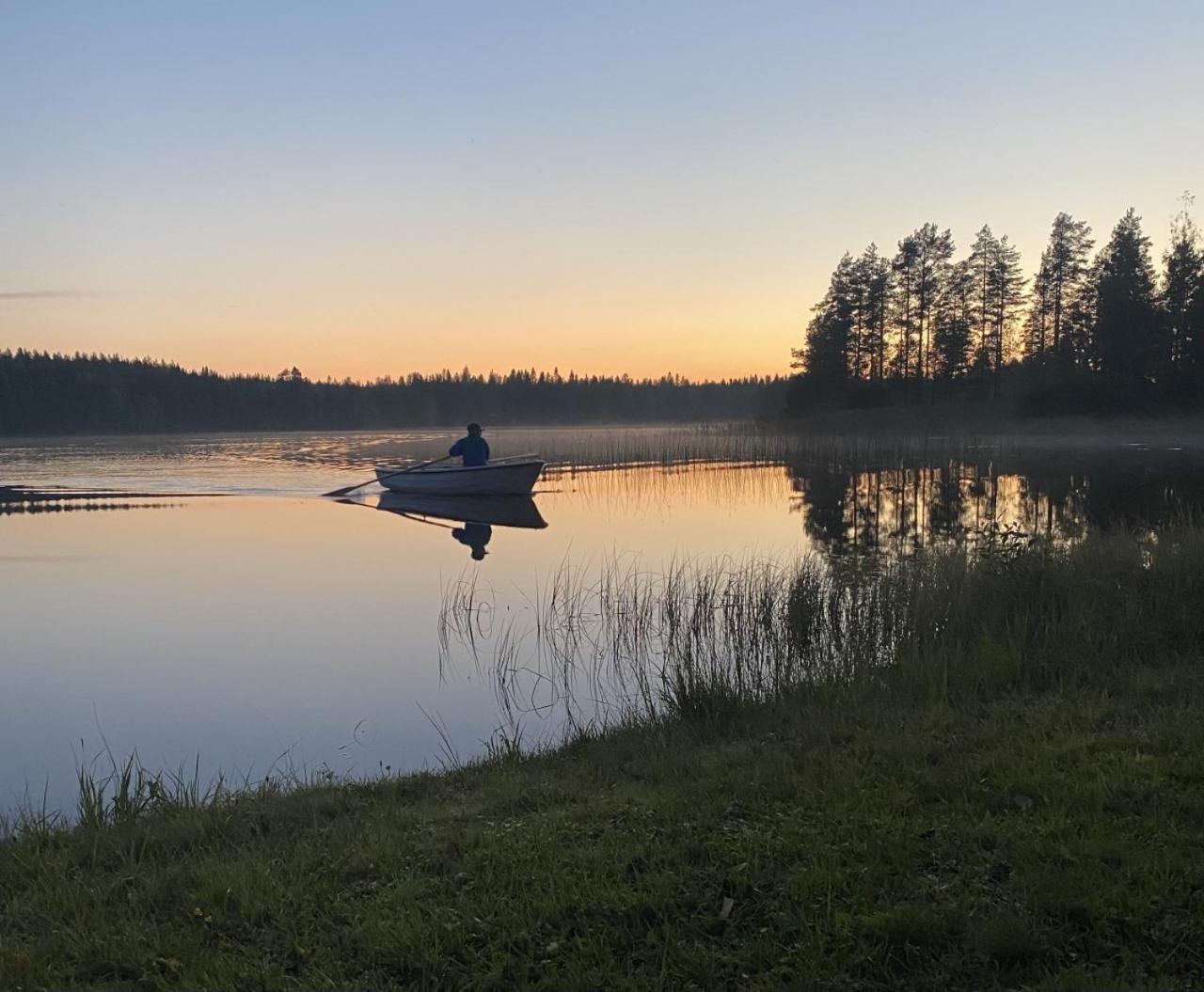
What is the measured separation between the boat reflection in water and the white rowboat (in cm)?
24

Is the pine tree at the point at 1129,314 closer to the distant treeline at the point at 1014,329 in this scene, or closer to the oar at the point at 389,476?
the distant treeline at the point at 1014,329

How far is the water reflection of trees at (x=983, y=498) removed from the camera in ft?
53.8

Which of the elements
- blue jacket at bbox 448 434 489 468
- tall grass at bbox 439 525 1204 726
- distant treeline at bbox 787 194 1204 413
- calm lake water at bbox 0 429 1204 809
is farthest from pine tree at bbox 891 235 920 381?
tall grass at bbox 439 525 1204 726

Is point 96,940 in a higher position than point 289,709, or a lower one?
higher

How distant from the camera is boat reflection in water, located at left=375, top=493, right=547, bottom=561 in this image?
19.0m

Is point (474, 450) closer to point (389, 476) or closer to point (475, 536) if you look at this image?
point (389, 476)

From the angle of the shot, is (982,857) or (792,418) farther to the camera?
(792,418)

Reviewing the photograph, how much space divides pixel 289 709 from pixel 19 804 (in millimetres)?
2472

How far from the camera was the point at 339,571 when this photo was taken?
15.0 meters

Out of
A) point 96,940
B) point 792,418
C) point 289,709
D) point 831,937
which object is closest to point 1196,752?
point 831,937

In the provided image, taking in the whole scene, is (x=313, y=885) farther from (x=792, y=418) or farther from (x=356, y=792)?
(x=792, y=418)

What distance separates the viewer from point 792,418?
192 feet

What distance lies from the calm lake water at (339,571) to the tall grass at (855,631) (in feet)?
1.90

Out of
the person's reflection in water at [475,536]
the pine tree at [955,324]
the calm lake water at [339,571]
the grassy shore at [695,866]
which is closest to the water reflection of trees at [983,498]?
the calm lake water at [339,571]
